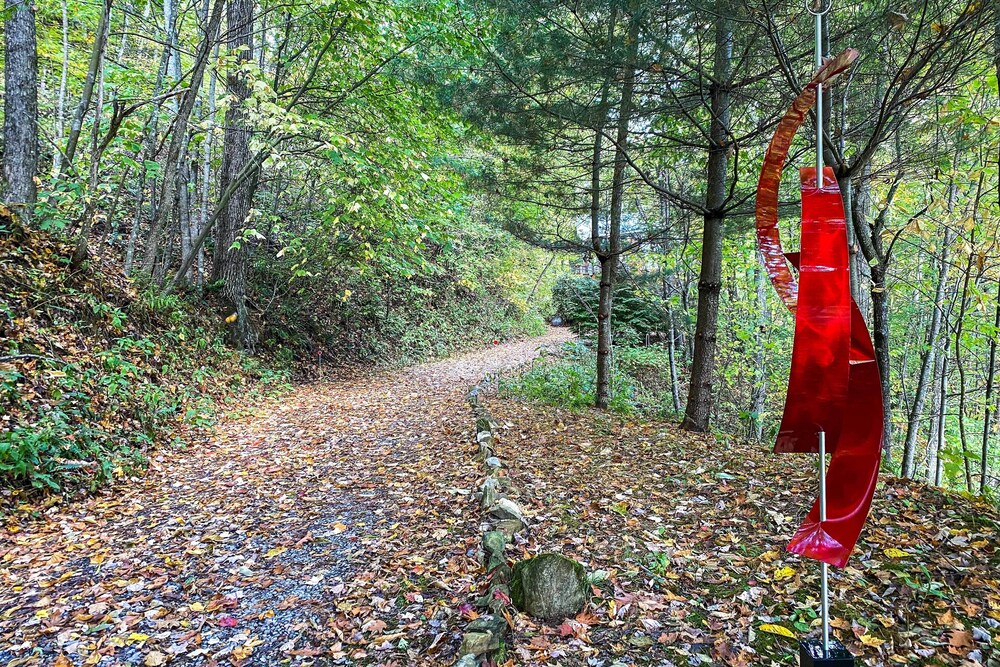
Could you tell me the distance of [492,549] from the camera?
11.2 ft

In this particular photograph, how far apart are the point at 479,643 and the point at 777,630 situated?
159cm

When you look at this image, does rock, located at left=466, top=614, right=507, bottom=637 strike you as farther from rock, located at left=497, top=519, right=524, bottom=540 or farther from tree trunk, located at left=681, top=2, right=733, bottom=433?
tree trunk, located at left=681, top=2, right=733, bottom=433

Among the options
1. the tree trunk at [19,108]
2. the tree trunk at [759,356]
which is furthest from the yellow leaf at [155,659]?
the tree trunk at [759,356]

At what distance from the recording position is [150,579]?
3.40 meters

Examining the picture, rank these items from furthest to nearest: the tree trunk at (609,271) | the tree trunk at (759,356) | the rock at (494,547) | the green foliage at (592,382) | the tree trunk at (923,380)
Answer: the tree trunk at (759,356)
the green foliage at (592,382)
the tree trunk at (609,271)
the tree trunk at (923,380)
the rock at (494,547)

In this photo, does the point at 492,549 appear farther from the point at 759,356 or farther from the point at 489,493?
the point at 759,356

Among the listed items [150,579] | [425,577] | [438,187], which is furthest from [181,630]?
[438,187]

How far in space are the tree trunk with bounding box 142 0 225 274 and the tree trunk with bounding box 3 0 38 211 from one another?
1506 mm

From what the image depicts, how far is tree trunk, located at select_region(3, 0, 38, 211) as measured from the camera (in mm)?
6492

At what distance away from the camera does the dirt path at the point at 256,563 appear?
2.77 metres

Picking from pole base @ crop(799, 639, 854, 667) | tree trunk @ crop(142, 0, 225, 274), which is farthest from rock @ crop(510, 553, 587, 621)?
tree trunk @ crop(142, 0, 225, 274)

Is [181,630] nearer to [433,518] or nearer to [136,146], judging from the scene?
[433,518]

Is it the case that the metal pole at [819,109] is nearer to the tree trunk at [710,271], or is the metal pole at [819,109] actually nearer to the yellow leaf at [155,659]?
the tree trunk at [710,271]

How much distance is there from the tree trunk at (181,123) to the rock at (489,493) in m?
6.83
